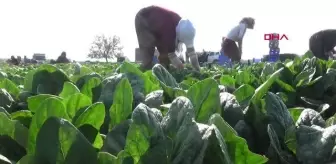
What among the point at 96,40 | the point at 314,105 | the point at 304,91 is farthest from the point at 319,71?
the point at 96,40

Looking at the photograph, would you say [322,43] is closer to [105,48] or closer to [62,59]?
[62,59]

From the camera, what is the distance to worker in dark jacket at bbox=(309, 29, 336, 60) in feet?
23.5

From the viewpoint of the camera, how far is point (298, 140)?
0.96m

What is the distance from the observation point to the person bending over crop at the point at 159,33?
750 centimetres

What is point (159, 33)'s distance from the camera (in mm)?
7574

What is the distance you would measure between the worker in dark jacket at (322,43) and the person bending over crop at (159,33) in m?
1.89

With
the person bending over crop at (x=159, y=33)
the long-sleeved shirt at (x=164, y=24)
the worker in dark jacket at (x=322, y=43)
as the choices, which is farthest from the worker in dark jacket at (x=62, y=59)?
the worker in dark jacket at (x=322, y=43)

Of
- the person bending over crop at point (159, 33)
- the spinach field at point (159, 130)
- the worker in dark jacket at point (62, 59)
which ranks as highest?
the person bending over crop at point (159, 33)

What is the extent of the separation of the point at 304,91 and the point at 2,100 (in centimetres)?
127

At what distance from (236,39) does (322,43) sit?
4794 millimetres

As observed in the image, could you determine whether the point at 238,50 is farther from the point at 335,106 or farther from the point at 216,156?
the point at 216,156

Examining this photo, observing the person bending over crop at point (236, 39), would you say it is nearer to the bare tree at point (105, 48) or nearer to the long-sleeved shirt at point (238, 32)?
the long-sleeved shirt at point (238, 32)

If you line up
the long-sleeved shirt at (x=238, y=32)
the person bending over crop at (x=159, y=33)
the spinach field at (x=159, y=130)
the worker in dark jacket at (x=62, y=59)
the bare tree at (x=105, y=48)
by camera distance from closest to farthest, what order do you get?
the spinach field at (x=159, y=130), the person bending over crop at (x=159, y=33), the long-sleeved shirt at (x=238, y=32), the worker in dark jacket at (x=62, y=59), the bare tree at (x=105, y=48)

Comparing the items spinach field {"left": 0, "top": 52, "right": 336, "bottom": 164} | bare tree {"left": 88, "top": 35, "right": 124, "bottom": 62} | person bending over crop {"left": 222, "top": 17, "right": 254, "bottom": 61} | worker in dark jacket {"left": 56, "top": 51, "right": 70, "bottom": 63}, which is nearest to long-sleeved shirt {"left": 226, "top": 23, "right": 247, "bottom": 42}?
person bending over crop {"left": 222, "top": 17, "right": 254, "bottom": 61}
